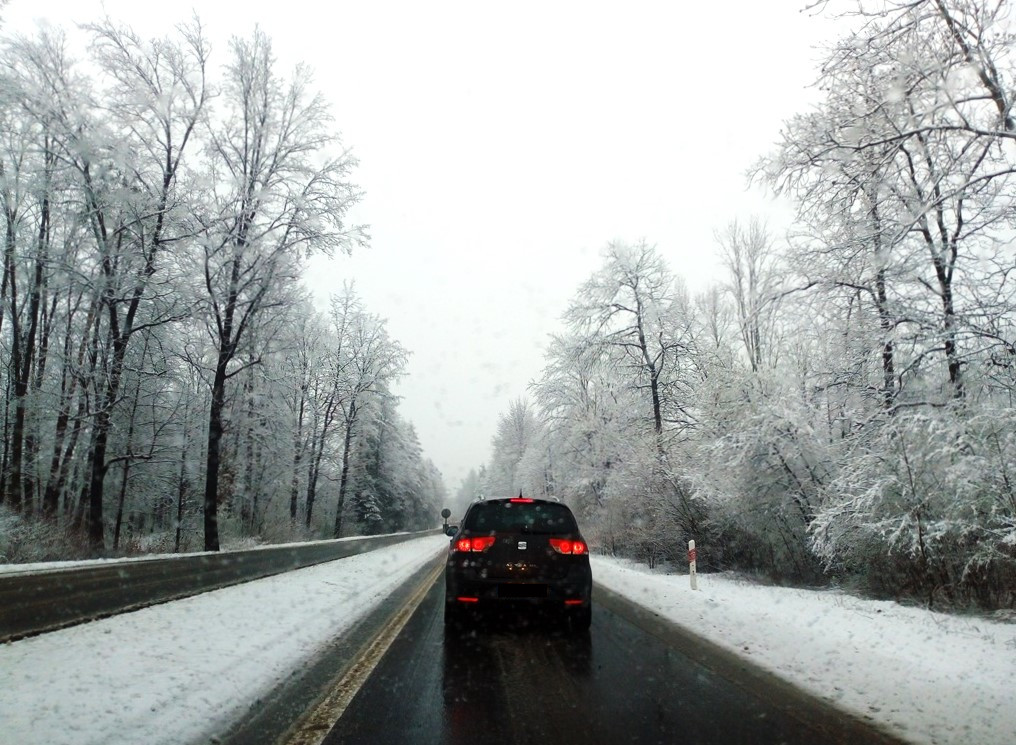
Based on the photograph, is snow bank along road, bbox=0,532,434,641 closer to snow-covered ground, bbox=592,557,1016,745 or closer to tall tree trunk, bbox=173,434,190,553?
snow-covered ground, bbox=592,557,1016,745

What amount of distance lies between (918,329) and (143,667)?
1010cm

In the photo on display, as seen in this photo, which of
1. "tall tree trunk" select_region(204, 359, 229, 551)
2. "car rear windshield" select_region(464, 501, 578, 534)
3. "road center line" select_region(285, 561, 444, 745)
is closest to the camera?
"road center line" select_region(285, 561, 444, 745)

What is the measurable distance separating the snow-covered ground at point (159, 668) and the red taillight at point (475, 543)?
195 centimetres

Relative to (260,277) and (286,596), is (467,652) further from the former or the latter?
(260,277)

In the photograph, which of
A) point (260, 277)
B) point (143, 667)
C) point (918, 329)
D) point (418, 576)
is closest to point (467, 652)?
point (143, 667)

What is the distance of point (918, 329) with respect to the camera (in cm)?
915

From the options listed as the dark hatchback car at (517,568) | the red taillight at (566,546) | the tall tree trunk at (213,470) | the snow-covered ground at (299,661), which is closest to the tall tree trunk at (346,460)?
the tall tree trunk at (213,470)

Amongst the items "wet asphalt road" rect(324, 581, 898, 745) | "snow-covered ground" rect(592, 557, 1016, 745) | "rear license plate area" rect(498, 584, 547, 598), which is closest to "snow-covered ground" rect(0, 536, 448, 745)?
"wet asphalt road" rect(324, 581, 898, 745)

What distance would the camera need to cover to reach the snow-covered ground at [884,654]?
4684mm

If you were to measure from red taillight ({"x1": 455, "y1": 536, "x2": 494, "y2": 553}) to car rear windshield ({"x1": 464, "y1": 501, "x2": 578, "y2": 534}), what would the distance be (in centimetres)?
12

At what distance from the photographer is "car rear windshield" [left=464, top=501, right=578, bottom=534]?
26.7 ft

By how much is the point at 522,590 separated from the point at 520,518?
35.6 inches

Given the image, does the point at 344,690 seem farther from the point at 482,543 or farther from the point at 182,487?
the point at 182,487

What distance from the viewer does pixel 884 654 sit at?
6520 millimetres
